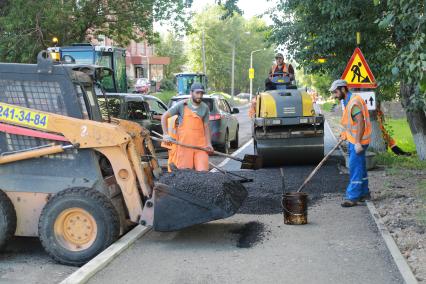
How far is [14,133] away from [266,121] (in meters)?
7.02

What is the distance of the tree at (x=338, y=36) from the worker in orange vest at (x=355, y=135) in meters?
2.90

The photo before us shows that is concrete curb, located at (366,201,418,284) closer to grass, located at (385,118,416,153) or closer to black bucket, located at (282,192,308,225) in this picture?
black bucket, located at (282,192,308,225)

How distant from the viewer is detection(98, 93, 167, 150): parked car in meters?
14.3

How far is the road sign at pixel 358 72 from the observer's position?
11.2 m

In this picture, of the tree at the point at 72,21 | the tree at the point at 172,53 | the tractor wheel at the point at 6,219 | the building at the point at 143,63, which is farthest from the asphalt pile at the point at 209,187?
the tree at the point at 172,53

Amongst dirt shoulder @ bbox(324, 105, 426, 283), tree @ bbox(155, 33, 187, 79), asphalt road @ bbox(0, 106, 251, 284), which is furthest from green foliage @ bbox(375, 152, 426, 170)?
tree @ bbox(155, 33, 187, 79)

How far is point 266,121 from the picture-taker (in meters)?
12.9

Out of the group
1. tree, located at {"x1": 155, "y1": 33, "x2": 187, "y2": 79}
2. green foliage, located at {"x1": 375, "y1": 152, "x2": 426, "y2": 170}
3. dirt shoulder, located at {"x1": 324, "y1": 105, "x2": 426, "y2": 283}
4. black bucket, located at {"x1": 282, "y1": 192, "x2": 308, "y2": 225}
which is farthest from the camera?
tree, located at {"x1": 155, "y1": 33, "x2": 187, "y2": 79}

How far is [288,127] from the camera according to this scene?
13141mm

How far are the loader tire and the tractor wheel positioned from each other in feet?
1.19

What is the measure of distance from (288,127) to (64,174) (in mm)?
7204

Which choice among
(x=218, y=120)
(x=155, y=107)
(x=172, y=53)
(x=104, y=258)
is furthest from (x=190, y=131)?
(x=172, y=53)

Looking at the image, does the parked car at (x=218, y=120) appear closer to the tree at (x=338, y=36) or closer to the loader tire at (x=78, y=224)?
the tree at (x=338, y=36)

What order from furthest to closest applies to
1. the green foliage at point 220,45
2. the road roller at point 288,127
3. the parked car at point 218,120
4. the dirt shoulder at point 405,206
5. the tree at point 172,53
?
the green foliage at point 220,45, the tree at point 172,53, the parked car at point 218,120, the road roller at point 288,127, the dirt shoulder at point 405,206
